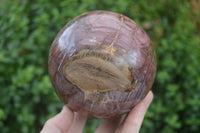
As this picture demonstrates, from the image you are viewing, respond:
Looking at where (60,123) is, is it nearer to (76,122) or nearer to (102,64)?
(76,122)

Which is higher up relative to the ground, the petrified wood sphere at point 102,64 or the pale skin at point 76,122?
the petrified wood sphere at point 102,64

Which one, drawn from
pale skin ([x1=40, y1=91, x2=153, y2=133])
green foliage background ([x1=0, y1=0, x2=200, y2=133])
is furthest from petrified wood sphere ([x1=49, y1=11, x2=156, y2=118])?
green foliage background ([x1=0, y1=0, x2=200, y2=133])

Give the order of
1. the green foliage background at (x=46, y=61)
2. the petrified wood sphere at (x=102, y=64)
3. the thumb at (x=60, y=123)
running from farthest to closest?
the green foliage background at (x=46, y=61), the thumb at (x=60, y=123), the petrified wood sphere at (x=102, y=64)

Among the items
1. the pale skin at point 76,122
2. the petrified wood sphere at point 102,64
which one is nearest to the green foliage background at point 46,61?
the pale skin at point 76,122

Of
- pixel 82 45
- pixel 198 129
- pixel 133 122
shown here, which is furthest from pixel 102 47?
pixel 198 129

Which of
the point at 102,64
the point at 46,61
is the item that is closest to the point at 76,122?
the point at 102,64

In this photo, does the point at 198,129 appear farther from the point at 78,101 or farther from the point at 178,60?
the point at 78,101

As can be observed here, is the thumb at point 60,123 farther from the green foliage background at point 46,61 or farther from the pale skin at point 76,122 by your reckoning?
the green foliage background at point 46,61
